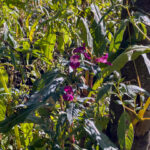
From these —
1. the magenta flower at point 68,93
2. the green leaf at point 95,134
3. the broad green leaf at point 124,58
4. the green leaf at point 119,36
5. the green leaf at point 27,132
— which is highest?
the green leaf at point 119,36

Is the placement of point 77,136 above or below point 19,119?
below

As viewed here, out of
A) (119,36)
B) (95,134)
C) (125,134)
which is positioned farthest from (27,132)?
(119,36)

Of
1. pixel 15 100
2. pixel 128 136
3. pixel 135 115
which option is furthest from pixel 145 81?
pixel 15 100

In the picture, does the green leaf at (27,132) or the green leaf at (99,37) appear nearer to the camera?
the green leaf at (99,37)

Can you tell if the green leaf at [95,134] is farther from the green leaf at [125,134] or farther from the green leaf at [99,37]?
the green leaf at [99,37]

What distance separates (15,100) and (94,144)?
0.39 m

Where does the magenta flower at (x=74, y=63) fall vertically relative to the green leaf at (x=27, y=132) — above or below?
above

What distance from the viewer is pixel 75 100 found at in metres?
0.84

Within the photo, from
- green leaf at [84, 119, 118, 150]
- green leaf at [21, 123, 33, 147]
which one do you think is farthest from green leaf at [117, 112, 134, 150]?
green leaf at [21, 123, 33, 147]

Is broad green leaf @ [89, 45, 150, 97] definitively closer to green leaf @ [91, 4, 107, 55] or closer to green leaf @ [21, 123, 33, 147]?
green leaf @ [91, 4, 107, 55]

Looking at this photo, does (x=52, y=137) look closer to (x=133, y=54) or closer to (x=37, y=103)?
(x=37, y=103)

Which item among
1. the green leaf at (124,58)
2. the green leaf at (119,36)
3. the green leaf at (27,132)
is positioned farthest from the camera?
the green leaf at (27,132)

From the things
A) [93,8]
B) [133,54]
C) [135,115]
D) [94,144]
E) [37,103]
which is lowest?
[94,144]

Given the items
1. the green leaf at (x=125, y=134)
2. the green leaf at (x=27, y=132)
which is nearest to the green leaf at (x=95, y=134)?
the green leaf at (x=125, y=134)
